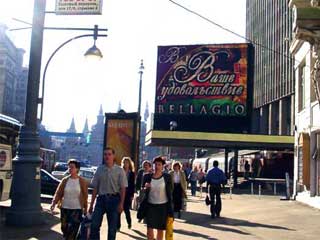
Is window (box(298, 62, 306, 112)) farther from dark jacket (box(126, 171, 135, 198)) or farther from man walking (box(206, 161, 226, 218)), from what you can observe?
dark jacket (box(126, 171, 135, 198))

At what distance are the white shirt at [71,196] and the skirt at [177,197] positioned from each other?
4.63 meters

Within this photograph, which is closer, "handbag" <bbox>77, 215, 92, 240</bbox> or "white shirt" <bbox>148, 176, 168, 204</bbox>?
"handbag" <bbox>77, 215, 92, 240</bbox>

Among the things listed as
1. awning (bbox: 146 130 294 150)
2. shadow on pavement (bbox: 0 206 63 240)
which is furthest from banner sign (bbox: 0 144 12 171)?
awning (bbox: 146 130 294 150)

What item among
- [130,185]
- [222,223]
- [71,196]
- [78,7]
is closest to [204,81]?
[222,223]

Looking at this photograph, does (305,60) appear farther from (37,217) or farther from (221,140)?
(37,217)

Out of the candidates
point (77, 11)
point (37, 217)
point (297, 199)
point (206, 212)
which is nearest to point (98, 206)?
point (37, 217)

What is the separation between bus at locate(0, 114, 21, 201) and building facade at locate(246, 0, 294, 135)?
53992 millimetres

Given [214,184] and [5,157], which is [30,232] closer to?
[5,157]

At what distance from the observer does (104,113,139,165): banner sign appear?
23656mm

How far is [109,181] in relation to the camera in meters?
9.25

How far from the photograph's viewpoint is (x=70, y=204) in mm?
8906

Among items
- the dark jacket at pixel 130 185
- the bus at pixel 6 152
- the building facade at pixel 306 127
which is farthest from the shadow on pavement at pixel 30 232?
the building facade at pixel 306 127

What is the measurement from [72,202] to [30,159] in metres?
4.08

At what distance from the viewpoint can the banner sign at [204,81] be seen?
43781 millimetres
